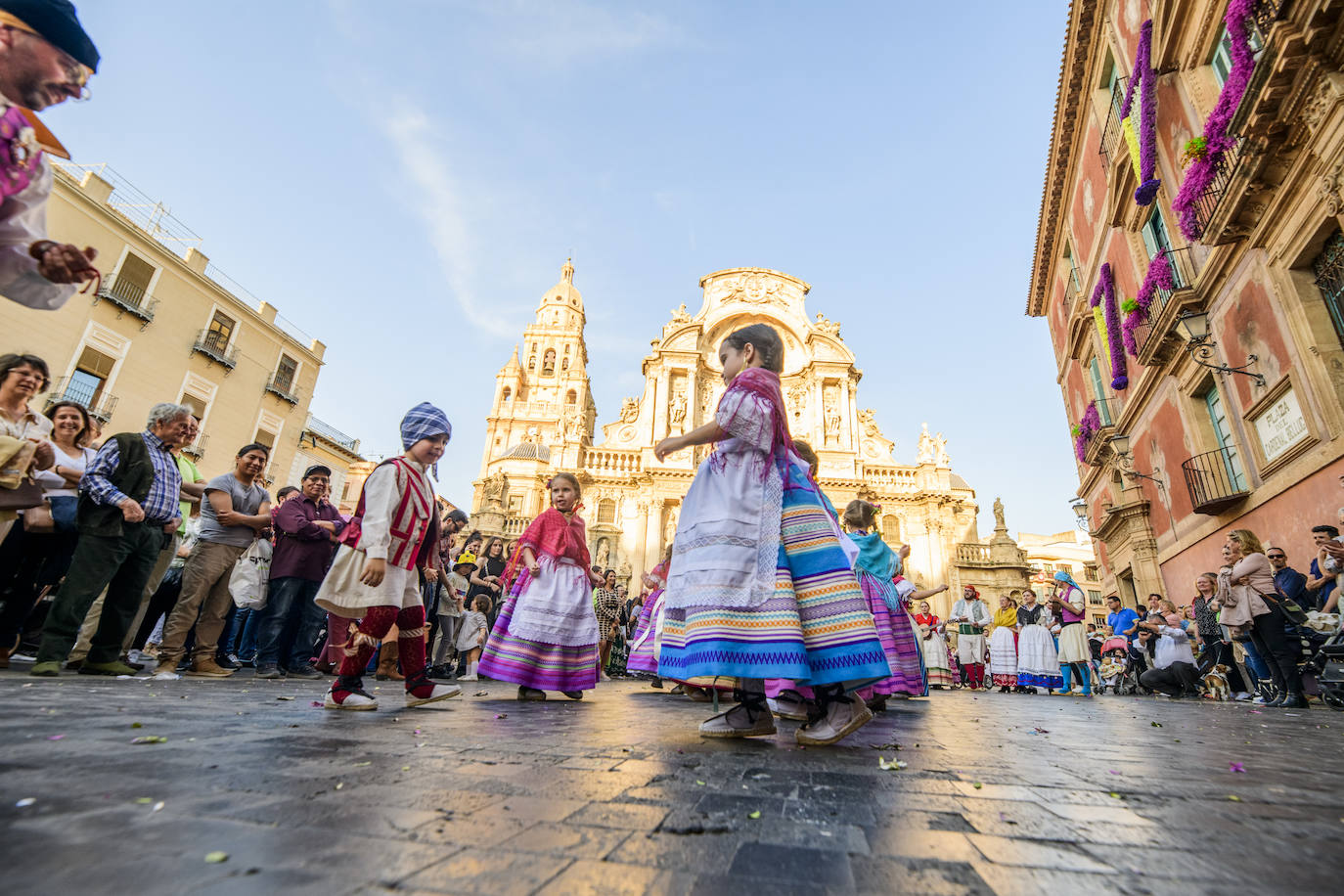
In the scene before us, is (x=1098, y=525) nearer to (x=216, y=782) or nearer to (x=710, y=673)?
(x=710, y=673)

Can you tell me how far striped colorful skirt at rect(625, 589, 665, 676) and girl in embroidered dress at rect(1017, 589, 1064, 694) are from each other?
24.2 ft

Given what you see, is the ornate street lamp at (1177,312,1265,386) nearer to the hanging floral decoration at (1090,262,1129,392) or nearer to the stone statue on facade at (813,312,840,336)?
the hanging floral decoration at (1090,262,1129,392)

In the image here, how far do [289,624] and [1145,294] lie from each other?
13.7 meters

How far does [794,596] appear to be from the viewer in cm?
276

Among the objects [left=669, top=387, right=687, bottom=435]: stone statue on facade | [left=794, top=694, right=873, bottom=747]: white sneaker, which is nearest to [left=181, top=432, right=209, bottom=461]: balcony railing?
[left=669, top=387, right=687, bottom=435]: stone statue on facade

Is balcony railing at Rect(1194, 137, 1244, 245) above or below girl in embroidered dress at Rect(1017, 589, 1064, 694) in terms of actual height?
above

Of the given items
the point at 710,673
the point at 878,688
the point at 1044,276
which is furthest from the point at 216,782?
the point at 1044,276

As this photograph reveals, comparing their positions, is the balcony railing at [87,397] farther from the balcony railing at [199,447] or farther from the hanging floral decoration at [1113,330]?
the hanging floral decoration at [1113,330]

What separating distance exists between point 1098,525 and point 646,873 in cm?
1864

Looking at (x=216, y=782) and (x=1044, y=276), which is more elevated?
(x=1044, y=276)

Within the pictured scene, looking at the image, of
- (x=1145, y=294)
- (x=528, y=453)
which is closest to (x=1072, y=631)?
(x=1145, y=294)

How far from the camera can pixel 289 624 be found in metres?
6.29

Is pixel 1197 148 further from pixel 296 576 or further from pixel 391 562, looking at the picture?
pixel 296 576

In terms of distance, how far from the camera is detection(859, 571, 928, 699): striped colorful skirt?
4.90m
